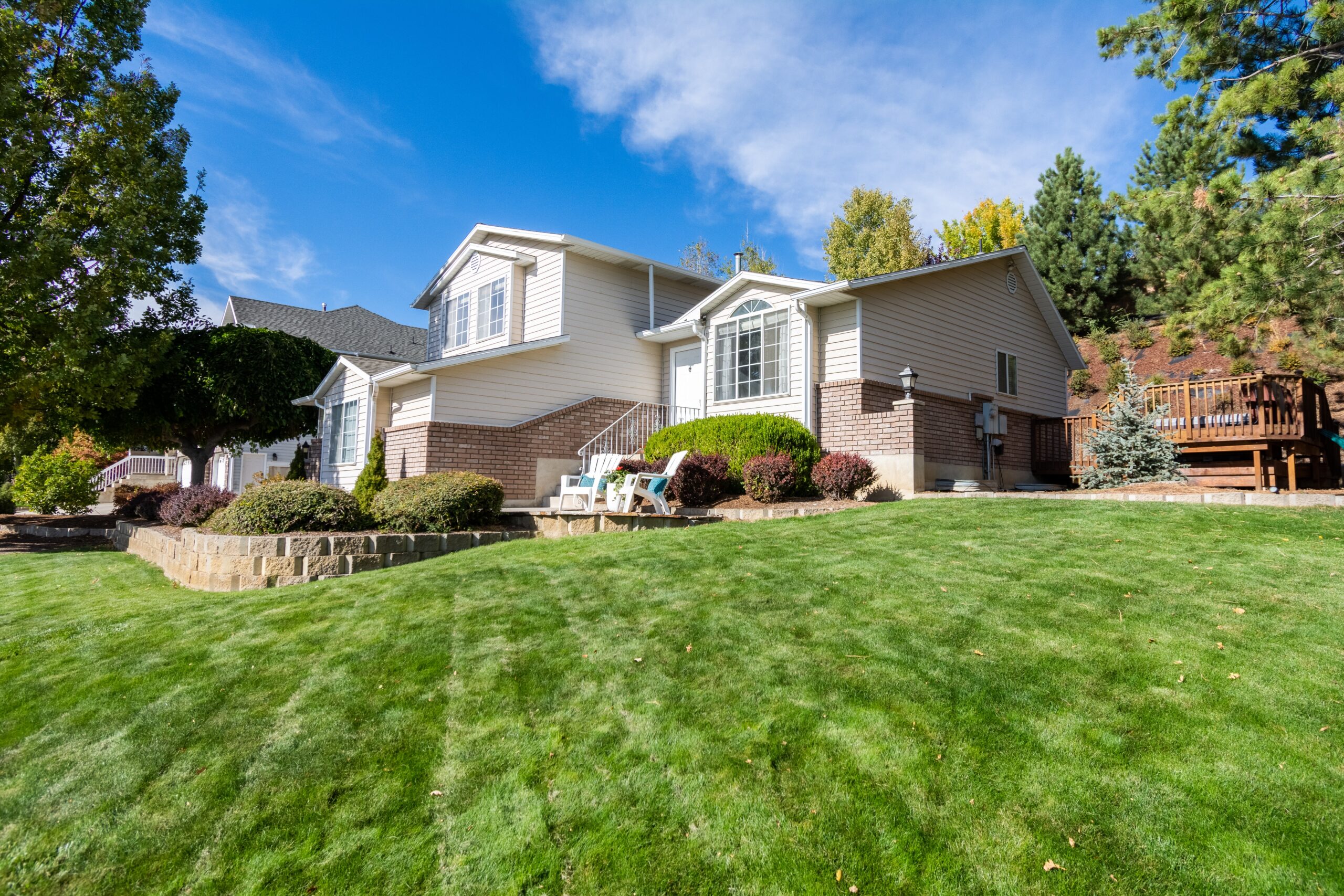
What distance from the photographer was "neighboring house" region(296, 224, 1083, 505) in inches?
501

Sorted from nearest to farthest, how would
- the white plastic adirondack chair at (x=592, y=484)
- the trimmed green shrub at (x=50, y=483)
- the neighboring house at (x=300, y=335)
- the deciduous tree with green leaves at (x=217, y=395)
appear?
the white plastic adirondack chair at (x=592, y=484) → the deciduous tree with green leaves at (x=217, y=395) → the trimmed green shrub at (x=50, y=483) → the neighboring house at (x=300, y=335)

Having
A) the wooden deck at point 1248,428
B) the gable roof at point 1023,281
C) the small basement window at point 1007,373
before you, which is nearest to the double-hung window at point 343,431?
the gable roof at point 1023,281

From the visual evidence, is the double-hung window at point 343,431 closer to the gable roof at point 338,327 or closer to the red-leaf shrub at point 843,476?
the gable roof at point 338,327

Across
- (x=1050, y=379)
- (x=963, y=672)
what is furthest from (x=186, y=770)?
(x=1050, y=379)

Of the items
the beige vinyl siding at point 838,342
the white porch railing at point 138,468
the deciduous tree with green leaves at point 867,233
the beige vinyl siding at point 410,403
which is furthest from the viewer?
the deciduous tree with green leaves at point 867,233

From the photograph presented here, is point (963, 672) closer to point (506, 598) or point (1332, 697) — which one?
point (1332, 697)

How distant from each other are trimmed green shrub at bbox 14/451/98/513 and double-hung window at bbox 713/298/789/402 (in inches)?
714

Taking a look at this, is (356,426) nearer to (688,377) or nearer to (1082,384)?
(688,377)

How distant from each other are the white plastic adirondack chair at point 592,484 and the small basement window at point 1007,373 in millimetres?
9609

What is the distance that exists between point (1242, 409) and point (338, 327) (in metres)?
29.0

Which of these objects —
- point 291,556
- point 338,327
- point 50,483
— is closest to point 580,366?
point 291,556

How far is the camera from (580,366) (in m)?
15.3

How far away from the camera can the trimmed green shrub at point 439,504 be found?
932 centimetres

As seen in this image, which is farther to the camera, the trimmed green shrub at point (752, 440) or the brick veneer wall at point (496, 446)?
the brick veneer wall at point (496, 446)
